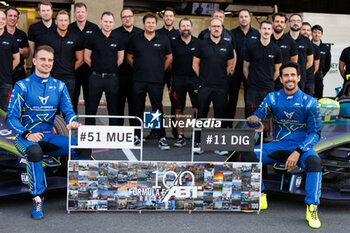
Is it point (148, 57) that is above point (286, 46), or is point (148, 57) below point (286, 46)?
below

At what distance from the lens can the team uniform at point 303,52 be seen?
26.1ft

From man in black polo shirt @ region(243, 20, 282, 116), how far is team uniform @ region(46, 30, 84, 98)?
2.81m

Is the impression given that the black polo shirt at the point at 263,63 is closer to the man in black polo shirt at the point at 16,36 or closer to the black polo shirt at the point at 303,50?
the black polo shirt at the point at 303,50

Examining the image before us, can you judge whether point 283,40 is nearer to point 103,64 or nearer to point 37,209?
point 103,64

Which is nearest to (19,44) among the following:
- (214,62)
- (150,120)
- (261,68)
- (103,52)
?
(103,52)

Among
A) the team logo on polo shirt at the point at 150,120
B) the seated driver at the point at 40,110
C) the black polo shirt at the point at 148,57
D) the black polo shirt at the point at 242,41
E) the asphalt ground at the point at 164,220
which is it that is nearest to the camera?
the asphalt ground at the point at 164,220

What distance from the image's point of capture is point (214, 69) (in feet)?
22.6

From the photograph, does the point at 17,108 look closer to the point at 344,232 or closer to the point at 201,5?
the point at 344,232

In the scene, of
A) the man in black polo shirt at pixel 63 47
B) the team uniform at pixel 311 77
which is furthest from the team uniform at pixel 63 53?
the team uniform at pixel 311 77

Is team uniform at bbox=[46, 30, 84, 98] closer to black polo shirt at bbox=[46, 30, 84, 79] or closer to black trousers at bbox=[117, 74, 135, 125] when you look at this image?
black polo shirt at bbox=[46, 30, 84, 79]

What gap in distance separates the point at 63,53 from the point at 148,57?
132cm

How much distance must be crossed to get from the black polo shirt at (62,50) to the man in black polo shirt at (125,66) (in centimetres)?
79

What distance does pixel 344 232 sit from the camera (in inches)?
162

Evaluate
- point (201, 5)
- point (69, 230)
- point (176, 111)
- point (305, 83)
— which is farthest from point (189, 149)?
point (201, 5)
